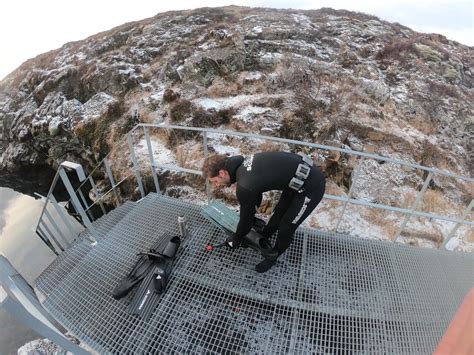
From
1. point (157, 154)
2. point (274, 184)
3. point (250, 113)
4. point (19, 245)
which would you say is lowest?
point (19, 245)

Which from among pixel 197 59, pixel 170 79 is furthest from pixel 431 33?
pixel 170 79

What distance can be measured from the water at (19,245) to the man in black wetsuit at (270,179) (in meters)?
5.47

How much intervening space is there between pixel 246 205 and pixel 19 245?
10549 mm

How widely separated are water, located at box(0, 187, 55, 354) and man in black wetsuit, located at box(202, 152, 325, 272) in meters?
5.47

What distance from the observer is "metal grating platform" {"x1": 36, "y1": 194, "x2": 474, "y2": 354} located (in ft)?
9.61

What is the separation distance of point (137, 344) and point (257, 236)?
5.68ft

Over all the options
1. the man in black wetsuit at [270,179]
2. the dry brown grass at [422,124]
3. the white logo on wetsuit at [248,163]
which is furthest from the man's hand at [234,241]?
the dry brown grass at [422,124]

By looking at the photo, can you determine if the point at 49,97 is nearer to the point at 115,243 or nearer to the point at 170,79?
the point at 170,79

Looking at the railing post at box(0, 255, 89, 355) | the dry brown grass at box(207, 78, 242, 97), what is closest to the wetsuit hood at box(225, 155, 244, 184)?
the railing post at box(0, 255, 89, 355)

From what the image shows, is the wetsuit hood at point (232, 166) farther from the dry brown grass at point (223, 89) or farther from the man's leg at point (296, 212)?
the dry brown grass at point (223, 89)

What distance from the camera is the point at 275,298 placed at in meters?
3.25

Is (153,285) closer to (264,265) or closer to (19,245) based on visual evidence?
(264,265)

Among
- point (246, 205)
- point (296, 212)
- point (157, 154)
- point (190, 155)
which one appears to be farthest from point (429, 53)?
point (246, 205)

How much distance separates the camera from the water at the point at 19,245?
6.01m
